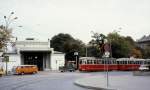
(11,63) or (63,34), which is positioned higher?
(63,34)

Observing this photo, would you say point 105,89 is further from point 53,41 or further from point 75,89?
point 53,41

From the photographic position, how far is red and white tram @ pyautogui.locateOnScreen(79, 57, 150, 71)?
76.3m

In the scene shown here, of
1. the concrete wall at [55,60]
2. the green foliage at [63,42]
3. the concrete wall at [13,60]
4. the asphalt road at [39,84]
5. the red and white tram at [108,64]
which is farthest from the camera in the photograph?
the green foliage at [63,42]

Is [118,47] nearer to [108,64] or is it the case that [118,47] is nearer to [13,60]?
[108,64]

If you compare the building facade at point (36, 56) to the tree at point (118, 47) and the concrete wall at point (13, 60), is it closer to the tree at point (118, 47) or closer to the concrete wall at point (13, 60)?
the concrete wall at point (13, 60)

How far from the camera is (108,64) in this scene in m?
78.2

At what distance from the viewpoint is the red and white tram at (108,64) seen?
250ft

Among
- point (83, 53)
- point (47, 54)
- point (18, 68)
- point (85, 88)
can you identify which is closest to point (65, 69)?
point (47, 54)

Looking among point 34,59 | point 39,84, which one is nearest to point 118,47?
point 34,59

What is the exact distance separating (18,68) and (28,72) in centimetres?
254

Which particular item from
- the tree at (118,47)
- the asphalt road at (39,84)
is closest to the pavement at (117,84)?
the asphalt road at (39,84)

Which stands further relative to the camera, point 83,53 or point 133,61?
point 83,53

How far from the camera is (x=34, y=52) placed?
91.6m

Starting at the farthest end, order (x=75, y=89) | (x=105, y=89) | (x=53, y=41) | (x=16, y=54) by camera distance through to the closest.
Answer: (x=53, y=41), (x=16, y=54), (x=75, y=89), (x=105, y=89)
